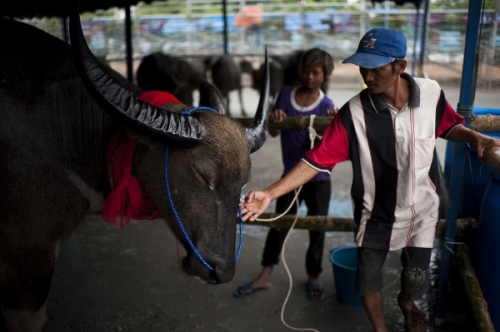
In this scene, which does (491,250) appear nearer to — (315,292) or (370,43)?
(370,43)

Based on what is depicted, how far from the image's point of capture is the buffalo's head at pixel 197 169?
90.3 inches

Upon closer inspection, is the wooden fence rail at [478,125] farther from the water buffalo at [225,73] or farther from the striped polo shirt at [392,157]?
the water buffalo at [225,73]

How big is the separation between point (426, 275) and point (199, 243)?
143cm

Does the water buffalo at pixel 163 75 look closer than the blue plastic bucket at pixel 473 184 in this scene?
No

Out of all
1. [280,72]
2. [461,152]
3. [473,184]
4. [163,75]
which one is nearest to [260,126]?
[461,152]

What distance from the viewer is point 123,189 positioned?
2.65m

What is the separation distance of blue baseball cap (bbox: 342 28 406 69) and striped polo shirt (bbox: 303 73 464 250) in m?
0.22

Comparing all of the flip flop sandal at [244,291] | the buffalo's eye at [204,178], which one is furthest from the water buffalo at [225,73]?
the buffalo's eye at [204,178]

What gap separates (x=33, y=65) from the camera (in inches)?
107

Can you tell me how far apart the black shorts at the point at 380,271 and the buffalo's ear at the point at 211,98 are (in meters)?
1.19

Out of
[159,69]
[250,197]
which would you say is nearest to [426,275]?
[250,197]

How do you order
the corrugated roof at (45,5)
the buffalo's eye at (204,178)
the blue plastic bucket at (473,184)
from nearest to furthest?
the buffalo's eye at (204,178), the blue plastic bucket at (473,184), the corrugated roof at (45,5)

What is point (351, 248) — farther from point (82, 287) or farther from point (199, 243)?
point (82, 287)

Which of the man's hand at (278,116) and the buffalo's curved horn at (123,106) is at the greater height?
the buffalo's curved horn at (123,106)
